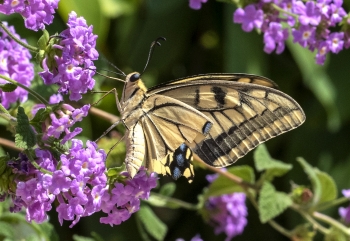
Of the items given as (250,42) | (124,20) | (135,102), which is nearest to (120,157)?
(135,102)

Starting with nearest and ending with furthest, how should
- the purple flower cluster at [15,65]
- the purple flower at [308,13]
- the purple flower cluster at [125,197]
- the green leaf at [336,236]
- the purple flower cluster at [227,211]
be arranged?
the purple flower cluster at [125,197] < the purple flower cluster at [15,65] < the purple flower at [308,13] < the green leaf at [336,236] < the purple flower cluster at [227,211]

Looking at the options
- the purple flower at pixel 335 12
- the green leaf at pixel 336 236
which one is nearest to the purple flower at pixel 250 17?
the purple flower at pixel 335 12

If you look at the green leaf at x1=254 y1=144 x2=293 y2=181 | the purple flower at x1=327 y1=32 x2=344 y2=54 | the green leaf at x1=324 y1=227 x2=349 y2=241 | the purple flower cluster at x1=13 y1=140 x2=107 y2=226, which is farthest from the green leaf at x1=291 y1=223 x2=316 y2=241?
the purple flower cluster at x1=13 y1=140 x2=107 y2=226

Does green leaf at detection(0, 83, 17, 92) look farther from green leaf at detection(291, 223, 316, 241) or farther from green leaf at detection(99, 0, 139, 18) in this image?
green leaf at detection(99, 0, 139, 18)

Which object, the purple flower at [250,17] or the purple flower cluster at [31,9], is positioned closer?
the purple flower cluster at [31,9]

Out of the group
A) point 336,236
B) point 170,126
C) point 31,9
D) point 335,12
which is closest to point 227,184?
point 336,236

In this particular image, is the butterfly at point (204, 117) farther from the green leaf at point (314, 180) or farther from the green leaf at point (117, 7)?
the green leaf at point (117, 7)
